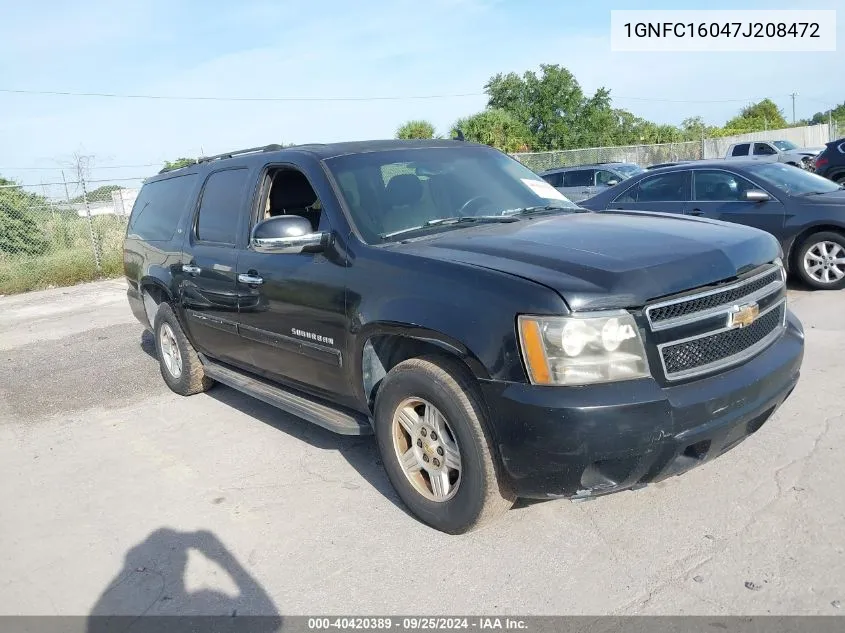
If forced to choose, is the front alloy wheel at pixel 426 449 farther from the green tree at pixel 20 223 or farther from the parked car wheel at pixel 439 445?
the green tree at pixel 20 223

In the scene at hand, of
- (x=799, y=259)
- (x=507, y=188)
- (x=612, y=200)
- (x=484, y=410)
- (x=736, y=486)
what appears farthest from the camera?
(x=612, y=200)

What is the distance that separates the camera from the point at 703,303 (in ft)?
9.98

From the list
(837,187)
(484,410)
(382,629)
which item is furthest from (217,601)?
(837,187)

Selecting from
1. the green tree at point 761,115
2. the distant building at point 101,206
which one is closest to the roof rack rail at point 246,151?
the distant building at point 101,206

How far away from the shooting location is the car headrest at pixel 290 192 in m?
4.58

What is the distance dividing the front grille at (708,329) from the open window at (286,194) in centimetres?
238

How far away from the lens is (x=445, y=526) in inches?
134

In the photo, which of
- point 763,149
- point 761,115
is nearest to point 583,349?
point 763,149

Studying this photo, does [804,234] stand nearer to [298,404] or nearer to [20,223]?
[298,404]

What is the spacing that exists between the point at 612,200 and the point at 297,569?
742 cm

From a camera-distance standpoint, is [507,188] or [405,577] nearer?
[405,577]

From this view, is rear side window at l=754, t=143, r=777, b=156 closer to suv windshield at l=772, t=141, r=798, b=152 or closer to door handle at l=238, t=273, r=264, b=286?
suv windshield at l=772, t=141, r=798, b=152

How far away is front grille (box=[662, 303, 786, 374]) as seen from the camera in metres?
2.92

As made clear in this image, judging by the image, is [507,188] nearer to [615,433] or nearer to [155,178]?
[615,433]
